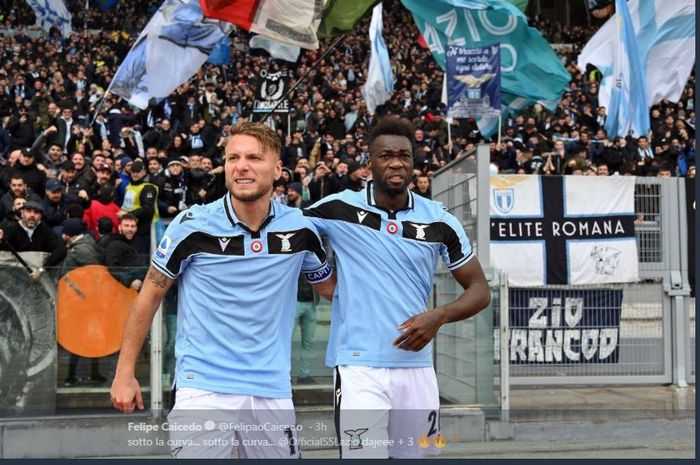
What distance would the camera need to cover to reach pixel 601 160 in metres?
20.1

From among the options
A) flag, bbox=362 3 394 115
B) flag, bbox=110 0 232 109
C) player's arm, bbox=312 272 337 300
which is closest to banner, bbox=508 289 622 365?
flag, bbox=110 0 232 109

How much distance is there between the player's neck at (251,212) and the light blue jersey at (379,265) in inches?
18.0

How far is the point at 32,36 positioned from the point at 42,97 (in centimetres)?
1120

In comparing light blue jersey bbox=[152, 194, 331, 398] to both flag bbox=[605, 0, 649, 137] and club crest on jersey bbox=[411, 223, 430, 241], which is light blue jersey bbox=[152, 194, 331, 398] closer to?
club crest on jersey bbox=[411, 223, 430, 241]

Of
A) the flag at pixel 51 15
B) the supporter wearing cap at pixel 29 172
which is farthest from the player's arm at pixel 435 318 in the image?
the flag at pixel 51 15

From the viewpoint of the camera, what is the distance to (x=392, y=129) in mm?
5352

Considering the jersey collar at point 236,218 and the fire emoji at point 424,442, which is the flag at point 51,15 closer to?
the jersey collar at point 236,218

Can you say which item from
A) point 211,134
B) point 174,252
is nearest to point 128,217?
point 174,252

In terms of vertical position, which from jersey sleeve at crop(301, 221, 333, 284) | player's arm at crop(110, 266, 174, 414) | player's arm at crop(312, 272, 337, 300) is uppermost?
jersey sleeve at crop(301, 221, 333, 284)

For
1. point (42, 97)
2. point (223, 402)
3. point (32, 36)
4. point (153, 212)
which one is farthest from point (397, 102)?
point (223, 402)

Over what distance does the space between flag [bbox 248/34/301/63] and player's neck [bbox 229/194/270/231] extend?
14.3 meters

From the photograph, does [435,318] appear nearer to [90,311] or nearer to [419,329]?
[419,329]

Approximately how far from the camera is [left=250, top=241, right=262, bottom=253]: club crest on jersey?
4.69m

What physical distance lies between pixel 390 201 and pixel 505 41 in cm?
1192
